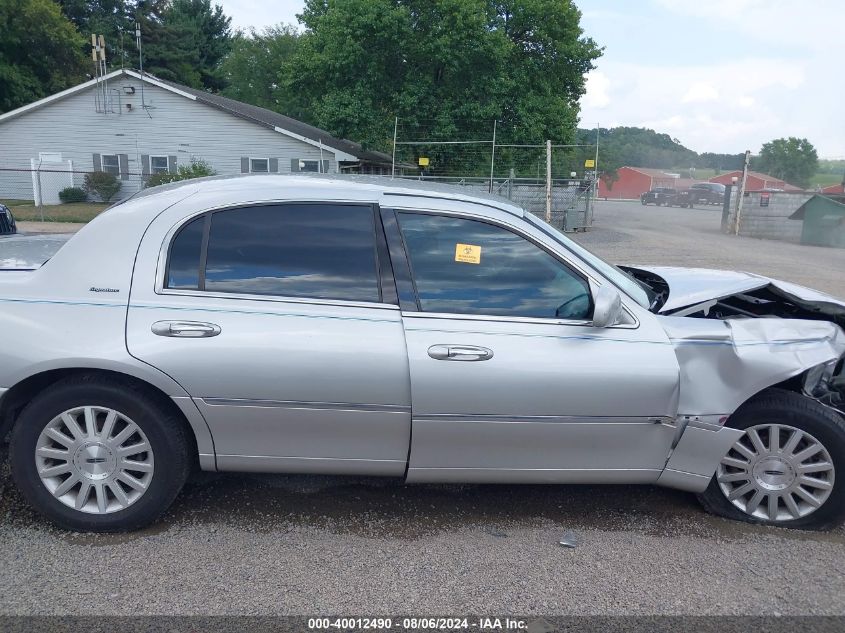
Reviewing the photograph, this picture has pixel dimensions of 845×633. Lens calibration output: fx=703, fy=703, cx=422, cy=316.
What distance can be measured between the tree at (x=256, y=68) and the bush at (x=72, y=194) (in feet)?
99.5

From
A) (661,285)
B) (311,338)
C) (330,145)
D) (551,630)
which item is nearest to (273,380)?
(311,338)

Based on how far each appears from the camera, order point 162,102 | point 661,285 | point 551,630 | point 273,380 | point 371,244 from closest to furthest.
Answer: point 551,630
point 273,380
point 371,244
point 661,285
point 162,102

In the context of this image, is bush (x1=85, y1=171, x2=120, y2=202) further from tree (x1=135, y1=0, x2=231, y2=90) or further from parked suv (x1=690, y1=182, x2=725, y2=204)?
parked suv (x1=690, y1=182, x2=725, y2=204)

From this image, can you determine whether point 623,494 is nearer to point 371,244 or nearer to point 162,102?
point 371,244

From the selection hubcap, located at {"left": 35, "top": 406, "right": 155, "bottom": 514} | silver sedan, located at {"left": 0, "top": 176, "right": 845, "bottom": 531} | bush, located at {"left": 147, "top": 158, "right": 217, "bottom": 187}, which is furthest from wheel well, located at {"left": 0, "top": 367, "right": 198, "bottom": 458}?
bush, located at {"left": 147, "top": 158, "right": 217, "bottom": 187}

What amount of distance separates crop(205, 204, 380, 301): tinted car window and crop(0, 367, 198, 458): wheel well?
1.88ft

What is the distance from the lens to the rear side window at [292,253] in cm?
338

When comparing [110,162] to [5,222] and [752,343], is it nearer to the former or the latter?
[5,222]

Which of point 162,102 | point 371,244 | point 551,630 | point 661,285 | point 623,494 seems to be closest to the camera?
point 551,630

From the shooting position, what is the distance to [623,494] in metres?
4.03

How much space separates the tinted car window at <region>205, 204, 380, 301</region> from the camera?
338 centimetres

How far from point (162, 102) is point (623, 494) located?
28.8 m

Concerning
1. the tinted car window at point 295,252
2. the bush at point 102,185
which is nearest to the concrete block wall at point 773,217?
the tinted car window at point 295,252

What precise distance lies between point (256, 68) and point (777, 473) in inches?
2354
